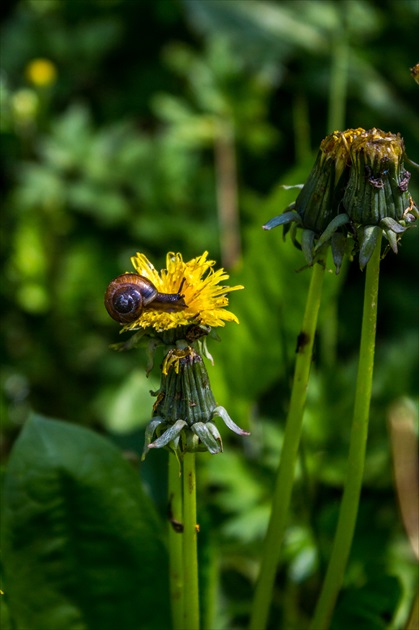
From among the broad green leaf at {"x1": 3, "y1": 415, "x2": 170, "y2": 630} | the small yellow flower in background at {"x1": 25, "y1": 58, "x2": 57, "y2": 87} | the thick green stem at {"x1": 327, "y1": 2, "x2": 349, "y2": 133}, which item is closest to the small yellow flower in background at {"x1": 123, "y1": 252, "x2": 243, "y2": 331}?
the broad green leaf at {"x1": 3, "y1": 415, "x2": 170, "y2": 630}

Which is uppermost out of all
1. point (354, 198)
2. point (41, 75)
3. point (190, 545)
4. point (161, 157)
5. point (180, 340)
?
point (41, 75)

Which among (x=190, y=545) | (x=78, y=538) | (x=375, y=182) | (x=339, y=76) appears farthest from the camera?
(x=339, y=76)

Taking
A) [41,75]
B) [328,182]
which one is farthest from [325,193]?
[41,75]

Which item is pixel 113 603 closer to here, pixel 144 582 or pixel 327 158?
pixel 144 582

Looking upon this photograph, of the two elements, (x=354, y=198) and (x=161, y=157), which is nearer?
(x=354, y=198)

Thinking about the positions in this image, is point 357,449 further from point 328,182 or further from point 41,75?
point 41,75

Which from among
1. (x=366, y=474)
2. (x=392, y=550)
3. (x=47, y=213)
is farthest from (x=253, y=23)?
(x=392, y=550)

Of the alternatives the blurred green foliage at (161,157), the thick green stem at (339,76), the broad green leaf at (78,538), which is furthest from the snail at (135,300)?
the thick green stem at (339,76)
